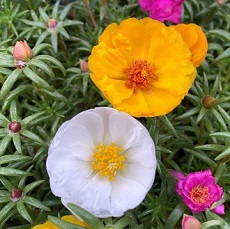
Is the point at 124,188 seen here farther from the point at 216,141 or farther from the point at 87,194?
the point at 216,141

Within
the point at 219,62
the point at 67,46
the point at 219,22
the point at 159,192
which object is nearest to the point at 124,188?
the point at 159,192

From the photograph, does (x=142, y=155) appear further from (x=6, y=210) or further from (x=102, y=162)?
(x=6, y=210)

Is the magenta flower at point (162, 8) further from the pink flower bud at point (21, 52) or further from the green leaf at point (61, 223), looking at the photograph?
the green leaf at point (61, 223)

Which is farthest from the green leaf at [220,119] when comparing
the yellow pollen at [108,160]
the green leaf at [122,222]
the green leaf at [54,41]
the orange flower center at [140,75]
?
the green leaf at [54,41]

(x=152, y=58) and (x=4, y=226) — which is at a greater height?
(x=152, y=58)

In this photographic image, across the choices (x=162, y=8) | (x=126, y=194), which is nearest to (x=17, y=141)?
(x=126, y=194)

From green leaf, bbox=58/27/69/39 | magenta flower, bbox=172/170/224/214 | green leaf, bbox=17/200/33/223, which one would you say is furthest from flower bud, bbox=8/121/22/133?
magenta flower, bbox=172/170/224/214
